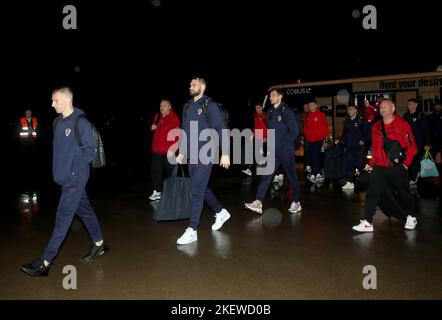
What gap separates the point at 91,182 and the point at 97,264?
6.95m

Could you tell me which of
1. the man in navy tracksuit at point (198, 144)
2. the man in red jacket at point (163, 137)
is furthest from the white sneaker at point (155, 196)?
the man in navy tracksuit at point (198, 144)

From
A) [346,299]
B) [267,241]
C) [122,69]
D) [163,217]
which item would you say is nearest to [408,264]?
[346,299]

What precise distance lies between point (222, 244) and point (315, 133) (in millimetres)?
5724

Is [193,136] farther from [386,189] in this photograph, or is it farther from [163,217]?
[386,189]

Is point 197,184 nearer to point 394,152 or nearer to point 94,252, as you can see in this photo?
point 94,252

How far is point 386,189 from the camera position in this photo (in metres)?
6.26

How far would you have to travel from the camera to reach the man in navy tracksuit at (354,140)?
9.59 meters

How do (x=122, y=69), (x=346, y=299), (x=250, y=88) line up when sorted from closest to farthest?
(x=346, y=299), (x=122, y=69), (x=250, y=88)

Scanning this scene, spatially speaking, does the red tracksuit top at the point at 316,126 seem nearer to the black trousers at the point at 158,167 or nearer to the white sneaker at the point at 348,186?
the white sneaker at the point at 348,186

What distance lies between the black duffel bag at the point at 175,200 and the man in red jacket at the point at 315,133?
17.1 feet

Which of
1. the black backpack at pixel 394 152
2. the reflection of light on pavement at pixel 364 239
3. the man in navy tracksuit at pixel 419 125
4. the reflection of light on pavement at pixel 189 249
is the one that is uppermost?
the man in navy tracksuit at pixel 419 125

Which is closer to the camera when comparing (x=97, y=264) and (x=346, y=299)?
(x=346, y=299)

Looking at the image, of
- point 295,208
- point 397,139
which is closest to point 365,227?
point 397,139

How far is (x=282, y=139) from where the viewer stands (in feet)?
23.6
